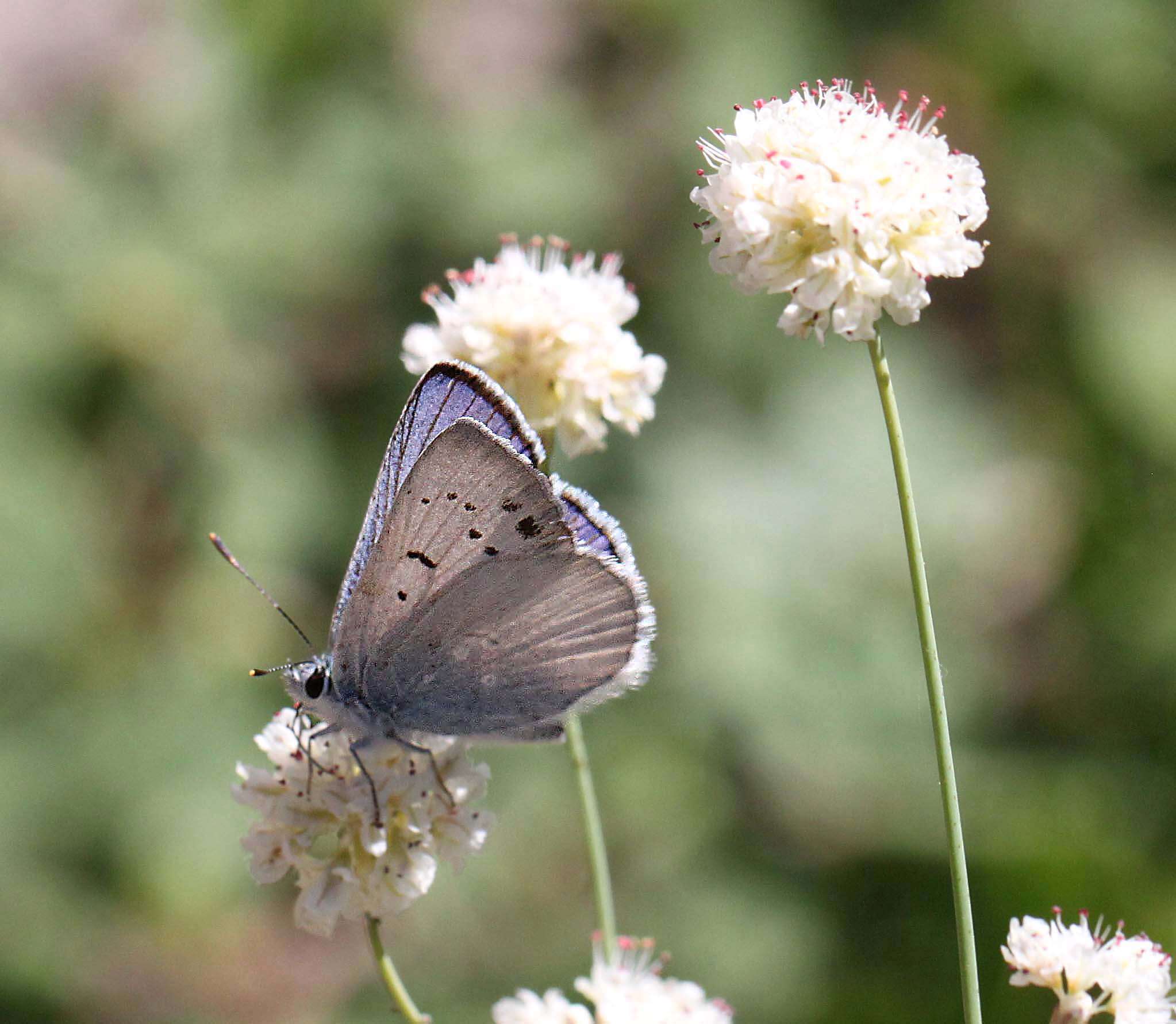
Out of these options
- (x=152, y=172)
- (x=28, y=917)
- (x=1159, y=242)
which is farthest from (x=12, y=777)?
(x=1159, y=242)

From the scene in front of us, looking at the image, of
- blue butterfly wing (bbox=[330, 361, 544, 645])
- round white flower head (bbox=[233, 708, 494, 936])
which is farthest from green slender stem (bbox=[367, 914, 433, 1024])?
blue butterfly wing (bbox=[330, 361, 544, 645])

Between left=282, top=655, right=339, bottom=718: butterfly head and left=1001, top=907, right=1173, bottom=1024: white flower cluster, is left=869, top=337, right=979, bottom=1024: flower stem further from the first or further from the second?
left=282, top=655, right=339, bottom=718: butterfly head

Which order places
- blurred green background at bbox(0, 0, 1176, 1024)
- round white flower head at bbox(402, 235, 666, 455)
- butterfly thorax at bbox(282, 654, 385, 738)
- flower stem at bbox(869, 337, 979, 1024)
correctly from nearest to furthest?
flower stem at bbox(869, 337, 979, 1024)
butterfly thorax at bbox(282, 654, 385, 738)
round white flower head at bbox(402, 235, 666, 455)
blurred green background at bbox(0, 0, 1176, 1024)

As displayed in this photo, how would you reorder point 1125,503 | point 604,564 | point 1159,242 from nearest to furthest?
point 604,564
point 1125,503
point 1159,242

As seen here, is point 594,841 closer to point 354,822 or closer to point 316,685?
point 354,822

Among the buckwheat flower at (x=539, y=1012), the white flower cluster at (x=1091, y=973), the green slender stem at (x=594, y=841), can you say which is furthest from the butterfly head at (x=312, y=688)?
the white flower cluster at (x=1091, y=973)

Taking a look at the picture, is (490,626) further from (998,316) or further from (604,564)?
(998,316)

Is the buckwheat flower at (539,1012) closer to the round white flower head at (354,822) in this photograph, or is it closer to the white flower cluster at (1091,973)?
the round white flower head at (354,822)
